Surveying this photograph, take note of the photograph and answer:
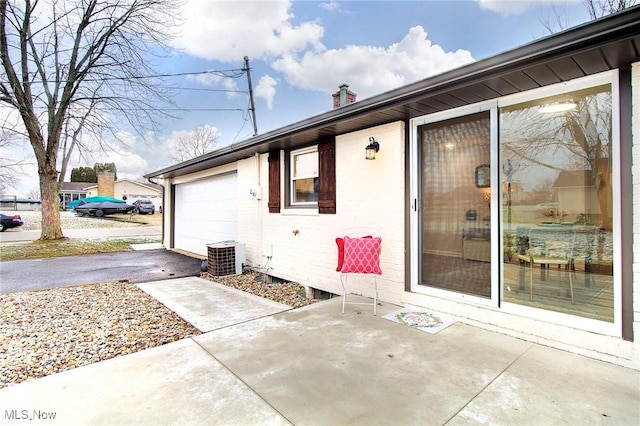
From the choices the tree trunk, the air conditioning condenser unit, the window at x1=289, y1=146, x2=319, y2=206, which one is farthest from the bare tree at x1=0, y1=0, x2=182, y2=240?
the window at x1=289, y1=146, x2=319, y2=206

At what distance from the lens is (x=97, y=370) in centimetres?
258

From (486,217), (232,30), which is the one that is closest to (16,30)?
(232,30)

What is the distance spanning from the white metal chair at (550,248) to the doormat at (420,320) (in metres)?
0.91

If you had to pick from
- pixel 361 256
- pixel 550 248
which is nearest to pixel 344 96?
pixel 361 256

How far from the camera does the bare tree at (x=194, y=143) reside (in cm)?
2659

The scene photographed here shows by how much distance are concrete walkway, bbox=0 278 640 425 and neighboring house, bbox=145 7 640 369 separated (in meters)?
0.40

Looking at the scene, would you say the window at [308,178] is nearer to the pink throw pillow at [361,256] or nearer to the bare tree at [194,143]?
the pink throw pillow at [361,256]

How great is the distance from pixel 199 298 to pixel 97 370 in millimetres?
2403

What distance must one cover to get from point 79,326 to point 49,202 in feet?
37.8

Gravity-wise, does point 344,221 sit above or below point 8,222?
above

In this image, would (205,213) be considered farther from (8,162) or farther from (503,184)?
(8,162)

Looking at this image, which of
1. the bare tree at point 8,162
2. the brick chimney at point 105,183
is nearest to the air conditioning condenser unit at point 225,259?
the bare tree at point 8,162

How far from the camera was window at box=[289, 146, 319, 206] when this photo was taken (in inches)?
227

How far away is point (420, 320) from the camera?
3.59 metres
